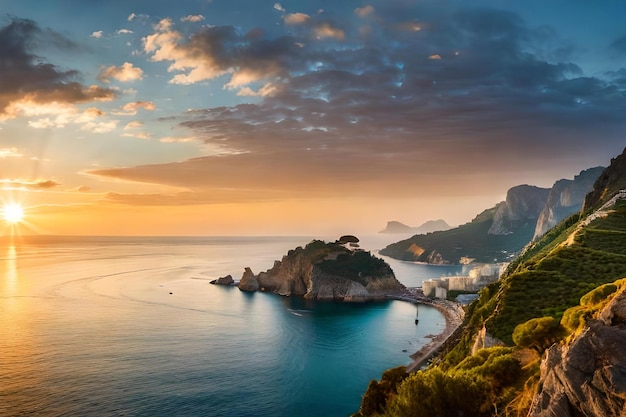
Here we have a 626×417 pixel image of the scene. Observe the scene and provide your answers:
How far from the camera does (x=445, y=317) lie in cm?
15012

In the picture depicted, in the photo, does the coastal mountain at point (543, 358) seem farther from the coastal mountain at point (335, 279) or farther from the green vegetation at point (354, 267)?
the green vegetation at point (354, 267)

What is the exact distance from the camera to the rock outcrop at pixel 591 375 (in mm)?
16031

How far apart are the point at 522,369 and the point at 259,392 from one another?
2195 inches

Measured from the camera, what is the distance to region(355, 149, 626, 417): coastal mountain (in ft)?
56.5

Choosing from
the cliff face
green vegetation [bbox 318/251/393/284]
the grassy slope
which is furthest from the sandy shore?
the cliff face

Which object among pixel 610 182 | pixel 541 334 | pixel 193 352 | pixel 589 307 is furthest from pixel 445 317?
pixel 589 307

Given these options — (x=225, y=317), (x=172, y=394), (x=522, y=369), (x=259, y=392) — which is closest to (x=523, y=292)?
(x=522, y=369)

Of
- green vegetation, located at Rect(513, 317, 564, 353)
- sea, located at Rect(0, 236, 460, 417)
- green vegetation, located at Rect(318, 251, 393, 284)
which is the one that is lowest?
sea, located at Rect(0, 236, 460, 417)

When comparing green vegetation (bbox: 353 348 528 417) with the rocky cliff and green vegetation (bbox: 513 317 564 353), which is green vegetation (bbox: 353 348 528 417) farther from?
the rocky cliff

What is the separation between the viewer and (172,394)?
230 feet

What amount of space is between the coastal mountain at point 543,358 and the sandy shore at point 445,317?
41075 millimetres

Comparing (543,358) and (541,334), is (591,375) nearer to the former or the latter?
(543,358)

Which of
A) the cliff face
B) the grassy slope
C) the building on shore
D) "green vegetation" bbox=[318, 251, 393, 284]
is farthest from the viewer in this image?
the building on shore

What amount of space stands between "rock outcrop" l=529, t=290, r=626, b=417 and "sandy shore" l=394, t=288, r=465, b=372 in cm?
7407
